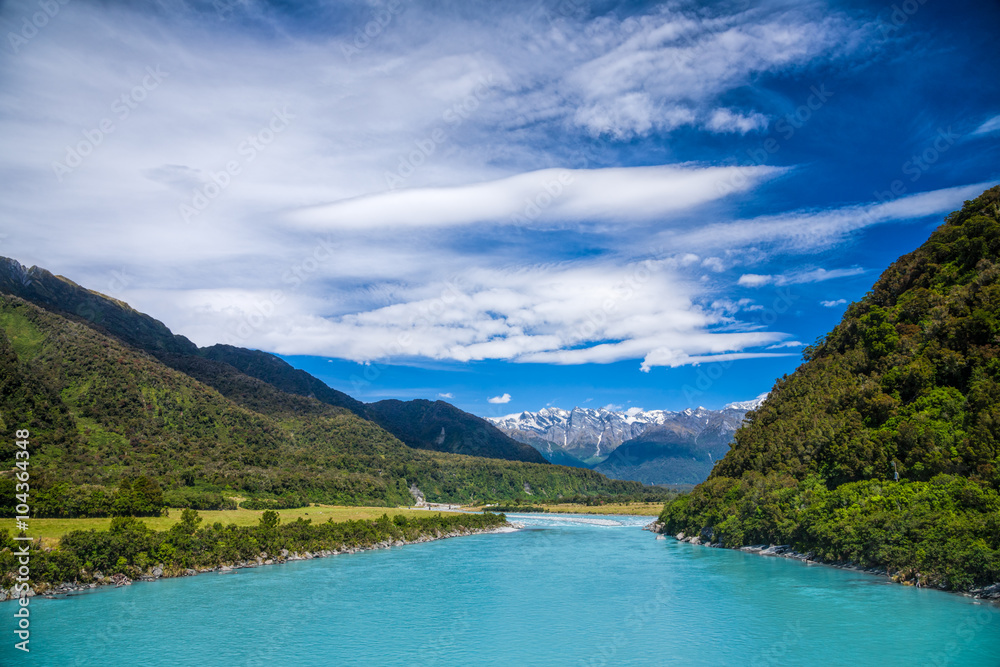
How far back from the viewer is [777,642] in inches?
1355

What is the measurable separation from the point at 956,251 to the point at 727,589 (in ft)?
163

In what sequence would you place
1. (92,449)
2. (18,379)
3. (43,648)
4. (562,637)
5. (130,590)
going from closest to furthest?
(43,648) < (562,637) < (130,590) < (18,379) < (92,449)

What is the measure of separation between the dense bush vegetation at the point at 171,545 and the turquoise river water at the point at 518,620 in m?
2.68

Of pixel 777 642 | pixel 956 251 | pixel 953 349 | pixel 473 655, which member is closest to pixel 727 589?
pixel 777 642

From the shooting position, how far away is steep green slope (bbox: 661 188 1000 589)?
44344 millimetres

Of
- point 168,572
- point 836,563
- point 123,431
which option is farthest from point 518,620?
point 123,431

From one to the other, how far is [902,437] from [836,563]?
1424 centimetres

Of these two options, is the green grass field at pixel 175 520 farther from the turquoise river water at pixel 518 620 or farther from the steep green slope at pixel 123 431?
the turquoise river water at pixel 518 620

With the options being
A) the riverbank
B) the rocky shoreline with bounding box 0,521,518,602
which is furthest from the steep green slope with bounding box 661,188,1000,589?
the riverbank

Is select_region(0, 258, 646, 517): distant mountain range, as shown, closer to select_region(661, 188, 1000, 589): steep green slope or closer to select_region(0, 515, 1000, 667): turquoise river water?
select_region(0, 515, 1000, 667): turquoise river water

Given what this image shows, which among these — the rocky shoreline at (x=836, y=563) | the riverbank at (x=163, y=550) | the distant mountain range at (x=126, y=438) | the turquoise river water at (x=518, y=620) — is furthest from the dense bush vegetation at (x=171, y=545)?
the rocky shoreline at (x=836, y=563)

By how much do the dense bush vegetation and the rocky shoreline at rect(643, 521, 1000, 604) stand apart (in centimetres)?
5077

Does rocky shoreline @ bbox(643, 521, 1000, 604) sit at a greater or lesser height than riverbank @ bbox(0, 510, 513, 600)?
greater

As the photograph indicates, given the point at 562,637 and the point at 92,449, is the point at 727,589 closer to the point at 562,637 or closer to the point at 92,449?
the point at 562,637
